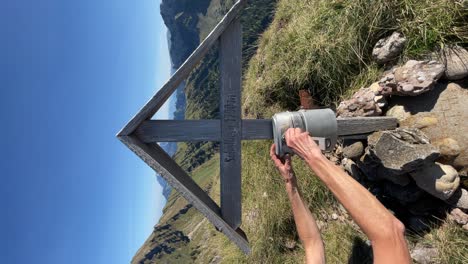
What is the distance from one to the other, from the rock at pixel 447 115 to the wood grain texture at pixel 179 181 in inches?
101

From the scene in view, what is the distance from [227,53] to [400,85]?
2.28m

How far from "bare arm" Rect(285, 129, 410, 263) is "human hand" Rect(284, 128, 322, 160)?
124mm

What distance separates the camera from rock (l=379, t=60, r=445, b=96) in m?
4.04

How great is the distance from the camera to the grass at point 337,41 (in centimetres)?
430

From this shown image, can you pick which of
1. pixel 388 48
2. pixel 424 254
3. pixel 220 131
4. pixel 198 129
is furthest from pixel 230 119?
pixel 424 254

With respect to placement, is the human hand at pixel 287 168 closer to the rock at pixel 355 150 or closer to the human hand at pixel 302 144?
the human hand at pixel 302 144

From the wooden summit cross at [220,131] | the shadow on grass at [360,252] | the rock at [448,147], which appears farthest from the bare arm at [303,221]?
the shadow on grass at [360,252]

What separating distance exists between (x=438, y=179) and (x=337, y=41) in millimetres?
2735

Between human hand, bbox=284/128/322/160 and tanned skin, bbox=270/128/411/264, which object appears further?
human hand, bbox=284/128/322/160

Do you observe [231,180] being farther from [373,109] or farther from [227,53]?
[373,109]

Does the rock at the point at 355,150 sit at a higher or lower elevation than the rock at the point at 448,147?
higher

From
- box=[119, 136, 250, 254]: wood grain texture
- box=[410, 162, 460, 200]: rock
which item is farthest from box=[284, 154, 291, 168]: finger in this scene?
box=[410, 162, 460, 200]: rock

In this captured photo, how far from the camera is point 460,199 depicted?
388cm

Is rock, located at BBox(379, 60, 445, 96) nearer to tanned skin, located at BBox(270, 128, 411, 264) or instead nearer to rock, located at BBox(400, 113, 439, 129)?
rock, located at BBox(400, 113, 439, 129)
